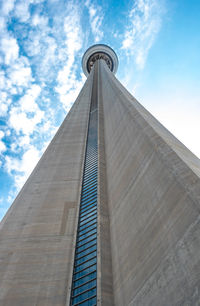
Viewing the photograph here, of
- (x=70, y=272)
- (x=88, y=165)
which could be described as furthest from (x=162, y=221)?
(x=88, y=165)

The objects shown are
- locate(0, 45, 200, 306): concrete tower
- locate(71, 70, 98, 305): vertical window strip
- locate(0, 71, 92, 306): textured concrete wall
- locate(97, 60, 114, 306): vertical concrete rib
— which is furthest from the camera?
locate(0, 71, 92, 306): textured concrete wall

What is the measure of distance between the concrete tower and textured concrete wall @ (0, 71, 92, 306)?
0.15 feet

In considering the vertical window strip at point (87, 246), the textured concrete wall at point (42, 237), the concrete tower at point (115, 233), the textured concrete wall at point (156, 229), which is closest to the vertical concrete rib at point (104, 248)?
the concrete tower at point (115, 233)

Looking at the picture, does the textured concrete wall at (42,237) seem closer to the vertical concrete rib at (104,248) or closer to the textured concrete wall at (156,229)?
the vertical concrete rib at (104,248)

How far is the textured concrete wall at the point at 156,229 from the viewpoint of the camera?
16.4 feet

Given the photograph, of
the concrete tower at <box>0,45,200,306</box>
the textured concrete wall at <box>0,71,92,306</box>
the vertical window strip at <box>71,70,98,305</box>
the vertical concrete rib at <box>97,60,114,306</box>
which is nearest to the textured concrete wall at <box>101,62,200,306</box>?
the concrete tower at <box>0,45,200,306</box>

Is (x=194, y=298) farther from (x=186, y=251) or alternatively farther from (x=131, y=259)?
(x=131, y=259)

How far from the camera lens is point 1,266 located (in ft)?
35.7

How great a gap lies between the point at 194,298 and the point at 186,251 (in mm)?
922

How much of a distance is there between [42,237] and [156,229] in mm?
7370

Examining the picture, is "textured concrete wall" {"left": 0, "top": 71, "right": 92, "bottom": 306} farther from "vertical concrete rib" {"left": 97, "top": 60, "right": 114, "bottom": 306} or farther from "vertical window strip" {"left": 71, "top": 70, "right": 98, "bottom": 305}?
"vertical concrete rib" {"left": 97, "top": 60, "right": 114, "bottom": 306}

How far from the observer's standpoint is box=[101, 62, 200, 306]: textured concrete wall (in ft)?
16.4

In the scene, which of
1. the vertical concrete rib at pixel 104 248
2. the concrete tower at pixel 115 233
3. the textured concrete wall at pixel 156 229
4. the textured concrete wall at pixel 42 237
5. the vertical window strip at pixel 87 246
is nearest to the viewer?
the textured concrete wall at pixel 156 229

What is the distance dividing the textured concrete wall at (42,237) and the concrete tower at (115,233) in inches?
1.7
